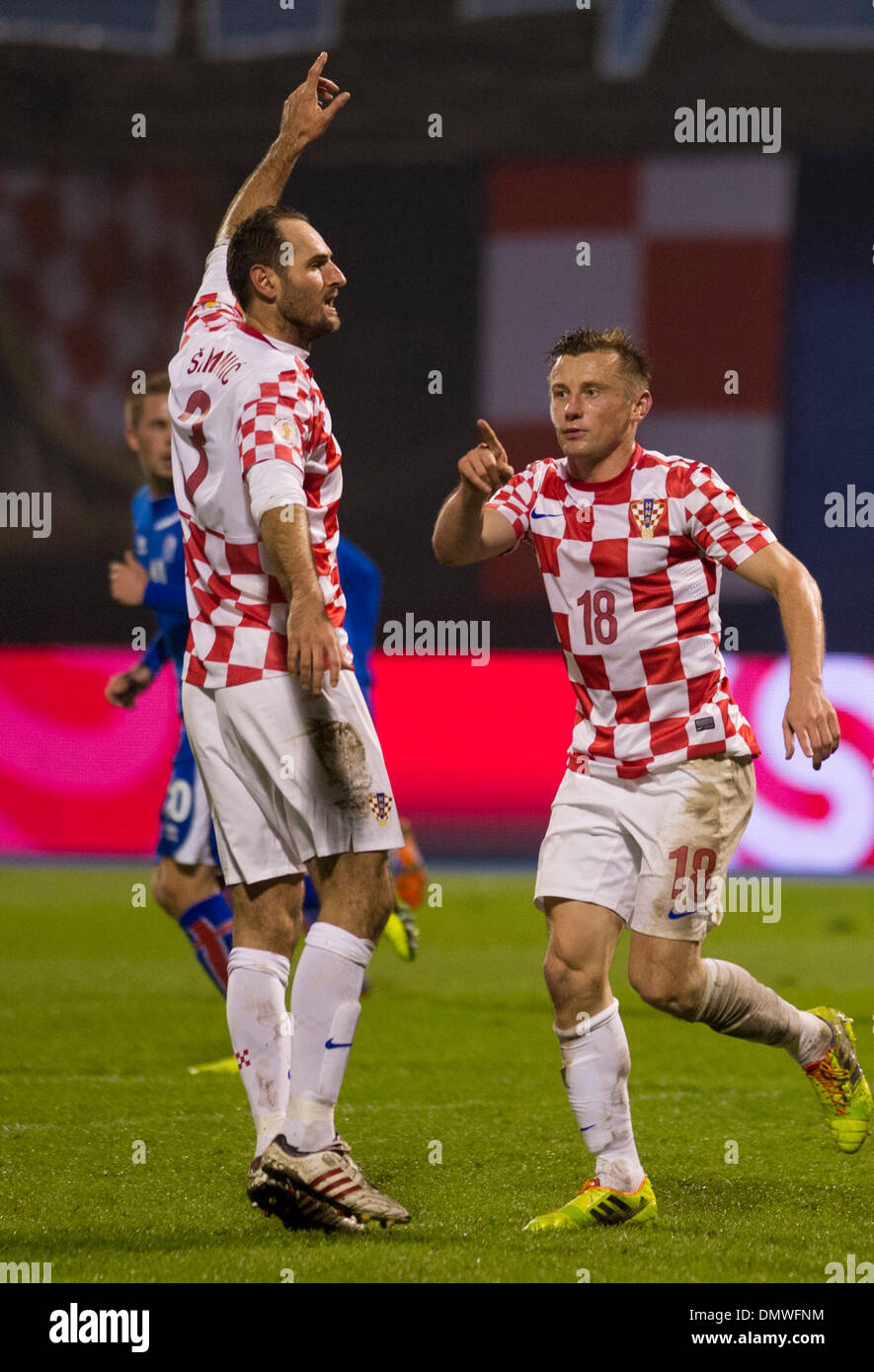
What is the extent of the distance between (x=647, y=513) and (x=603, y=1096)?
116 centimetres

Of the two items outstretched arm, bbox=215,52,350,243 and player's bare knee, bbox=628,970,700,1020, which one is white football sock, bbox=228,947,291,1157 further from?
outstretched arm, bbox=215,52,350,243

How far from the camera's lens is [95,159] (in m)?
12.3

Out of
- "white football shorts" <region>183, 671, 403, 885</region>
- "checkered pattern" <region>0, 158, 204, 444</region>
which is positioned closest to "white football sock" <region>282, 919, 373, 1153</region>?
"white football shorts" <region>183, 671, 403, 885</region>

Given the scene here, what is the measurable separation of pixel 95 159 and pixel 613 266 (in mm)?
3672

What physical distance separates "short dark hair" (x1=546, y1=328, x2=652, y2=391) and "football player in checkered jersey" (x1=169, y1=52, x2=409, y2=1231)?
49 centimetres

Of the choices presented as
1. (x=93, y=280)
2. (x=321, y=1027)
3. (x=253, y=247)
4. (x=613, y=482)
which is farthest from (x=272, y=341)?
(x=93, y=280)

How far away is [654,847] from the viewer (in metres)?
3.52

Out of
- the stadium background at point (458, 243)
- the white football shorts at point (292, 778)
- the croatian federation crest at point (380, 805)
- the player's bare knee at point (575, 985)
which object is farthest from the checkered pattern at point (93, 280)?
the player's bare knee at point (575, 985)

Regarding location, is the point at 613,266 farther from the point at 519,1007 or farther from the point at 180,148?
the point at 519,1007

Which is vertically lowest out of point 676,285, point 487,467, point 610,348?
point 487,467

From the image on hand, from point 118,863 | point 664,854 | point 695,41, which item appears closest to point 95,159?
point 695,41

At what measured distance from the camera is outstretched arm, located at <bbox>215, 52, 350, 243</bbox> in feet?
12.5

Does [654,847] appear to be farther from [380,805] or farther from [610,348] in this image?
[610,348]

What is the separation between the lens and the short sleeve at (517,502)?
12.1 feet
